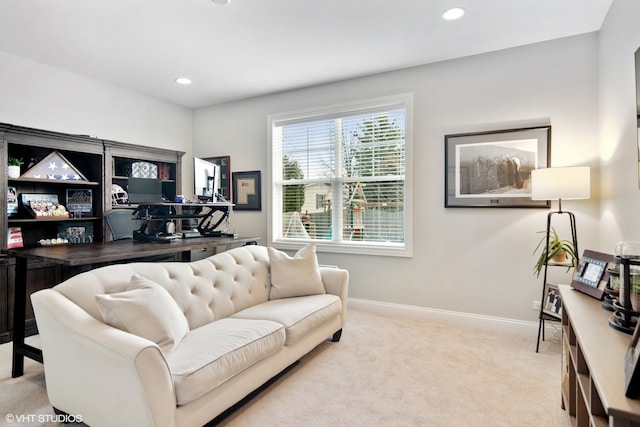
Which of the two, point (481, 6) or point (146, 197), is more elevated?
point (481, 6)

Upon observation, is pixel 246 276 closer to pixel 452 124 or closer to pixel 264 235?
pixel 264 235

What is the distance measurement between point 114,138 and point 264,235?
7.23 feet

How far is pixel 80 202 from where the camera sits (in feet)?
12.9

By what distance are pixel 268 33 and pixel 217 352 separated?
255 centimetres

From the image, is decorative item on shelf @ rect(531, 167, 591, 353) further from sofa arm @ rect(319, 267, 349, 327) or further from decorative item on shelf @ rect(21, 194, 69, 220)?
decorative item on shelf @ rect(21, 194, 69, 220)

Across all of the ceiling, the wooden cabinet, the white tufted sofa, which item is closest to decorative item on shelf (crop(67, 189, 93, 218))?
the wooden cabinet

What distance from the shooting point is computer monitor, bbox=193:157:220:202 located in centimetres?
338

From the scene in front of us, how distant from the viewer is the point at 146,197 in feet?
12.3

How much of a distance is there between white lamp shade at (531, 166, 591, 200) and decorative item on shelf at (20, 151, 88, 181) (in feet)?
14.7

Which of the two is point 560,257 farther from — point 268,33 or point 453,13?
point 268,33

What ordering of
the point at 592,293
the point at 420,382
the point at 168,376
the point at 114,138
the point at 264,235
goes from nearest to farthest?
the point at 168,376 < the point at 592,293 < the point at 420,382 < the point at 114,138 < the point at 264,235

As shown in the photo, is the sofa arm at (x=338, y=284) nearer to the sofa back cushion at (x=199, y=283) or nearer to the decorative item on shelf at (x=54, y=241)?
the sofa back cushion at (x=199, y=283)

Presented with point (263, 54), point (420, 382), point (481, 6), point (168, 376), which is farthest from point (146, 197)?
point (481, 6)

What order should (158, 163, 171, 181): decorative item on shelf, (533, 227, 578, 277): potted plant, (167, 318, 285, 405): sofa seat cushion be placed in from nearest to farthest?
(167, 318, 285, 405): sofa seat cushion < (533, 227, 578, 277): potted plant < (158, 163, 171, 181): decorative item on shelf
